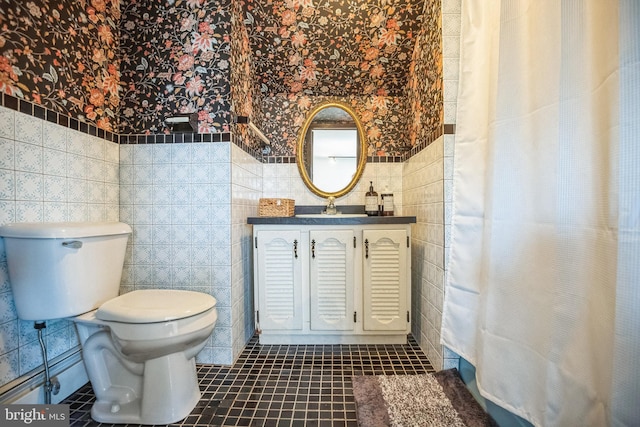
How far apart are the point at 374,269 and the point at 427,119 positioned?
1025 mm

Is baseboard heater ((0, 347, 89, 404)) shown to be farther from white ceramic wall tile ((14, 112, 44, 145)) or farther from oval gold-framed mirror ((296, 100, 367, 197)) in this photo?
oval gold-framed mirror ((296, 100, 367, 197))

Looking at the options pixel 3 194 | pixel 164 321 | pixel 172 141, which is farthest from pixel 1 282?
pixel 172 141

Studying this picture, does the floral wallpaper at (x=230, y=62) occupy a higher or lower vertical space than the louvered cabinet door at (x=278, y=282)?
higher

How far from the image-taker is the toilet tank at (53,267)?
1.11 m

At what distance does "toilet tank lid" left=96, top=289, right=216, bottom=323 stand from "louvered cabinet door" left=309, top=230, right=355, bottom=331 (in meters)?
0.73

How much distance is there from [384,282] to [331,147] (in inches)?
46.5

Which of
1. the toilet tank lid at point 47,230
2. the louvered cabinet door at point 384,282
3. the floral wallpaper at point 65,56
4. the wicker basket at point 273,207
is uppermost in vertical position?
the floral wallpaper at point 65,56

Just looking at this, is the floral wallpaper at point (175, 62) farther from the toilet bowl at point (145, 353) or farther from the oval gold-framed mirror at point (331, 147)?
the toilet bowl at point (145, 353)

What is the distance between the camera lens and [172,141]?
5.50 feet

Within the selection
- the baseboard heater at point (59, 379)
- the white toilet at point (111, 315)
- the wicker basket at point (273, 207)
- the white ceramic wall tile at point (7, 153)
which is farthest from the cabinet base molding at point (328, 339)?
the white ceramic wall tile at point (7, 153)

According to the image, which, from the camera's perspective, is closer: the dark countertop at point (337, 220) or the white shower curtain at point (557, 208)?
the white shower curtain at point (557, 208)

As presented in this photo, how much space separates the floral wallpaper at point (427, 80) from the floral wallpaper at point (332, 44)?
0.49 ft

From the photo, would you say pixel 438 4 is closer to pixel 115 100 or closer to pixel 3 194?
pixel 115 100

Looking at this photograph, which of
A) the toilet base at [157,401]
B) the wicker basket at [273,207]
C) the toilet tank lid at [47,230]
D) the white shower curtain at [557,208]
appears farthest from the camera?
the wicker basket at [273,207]
